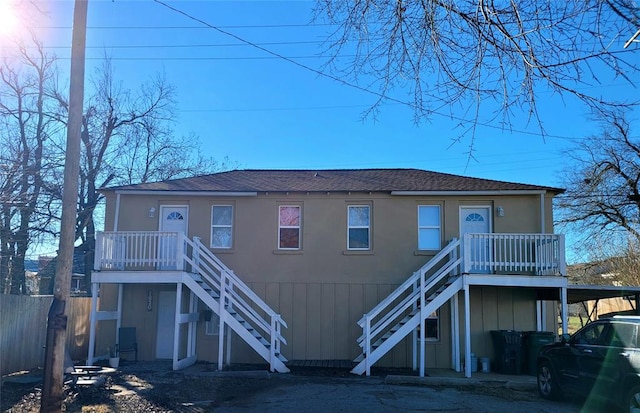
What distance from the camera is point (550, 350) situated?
34.2 feet

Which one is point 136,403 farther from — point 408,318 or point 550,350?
point 550,350

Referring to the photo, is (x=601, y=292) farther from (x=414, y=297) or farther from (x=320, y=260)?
(x=320, y=260)

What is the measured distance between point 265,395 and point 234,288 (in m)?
5.53

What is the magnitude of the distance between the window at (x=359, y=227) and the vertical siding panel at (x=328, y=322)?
1417 millimetres

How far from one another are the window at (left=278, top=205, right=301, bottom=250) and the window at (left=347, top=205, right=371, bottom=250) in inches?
60.5

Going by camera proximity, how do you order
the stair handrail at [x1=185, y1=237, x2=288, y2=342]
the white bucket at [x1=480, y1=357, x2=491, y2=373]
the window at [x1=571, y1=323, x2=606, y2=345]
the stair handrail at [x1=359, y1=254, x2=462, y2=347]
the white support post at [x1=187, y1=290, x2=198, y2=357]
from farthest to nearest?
the white support post at [x1=187, y1=290, x2=198, y2=357] → the white bucket at [x1=480, y1=357, x2=491, y2=373] → the stair handrail at [x1=185, y1=237, x2=288, y2=342] → the stair handrail at [x1=359, y1=254, x2=462, y2=347] → the window at [x1=571, y1=323, x2=606, y2=345]

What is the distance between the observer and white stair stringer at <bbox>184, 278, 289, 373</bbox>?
42.6ft

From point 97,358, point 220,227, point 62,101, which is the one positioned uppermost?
point 62,101

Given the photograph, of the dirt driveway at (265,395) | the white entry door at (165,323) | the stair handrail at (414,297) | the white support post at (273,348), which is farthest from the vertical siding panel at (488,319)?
the white entry door at (165,323)

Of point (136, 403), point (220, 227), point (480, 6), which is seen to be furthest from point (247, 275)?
point (480, 6)

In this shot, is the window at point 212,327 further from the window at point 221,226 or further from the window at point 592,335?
the window at point 592,335

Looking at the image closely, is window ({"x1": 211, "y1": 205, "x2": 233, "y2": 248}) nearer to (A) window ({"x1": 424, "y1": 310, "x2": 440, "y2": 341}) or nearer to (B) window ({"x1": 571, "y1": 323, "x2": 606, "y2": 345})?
(A) window ({"x1": 424, "y1": 310, "x2": 440, "y2": 341})

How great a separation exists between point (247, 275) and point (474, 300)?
6582 mm

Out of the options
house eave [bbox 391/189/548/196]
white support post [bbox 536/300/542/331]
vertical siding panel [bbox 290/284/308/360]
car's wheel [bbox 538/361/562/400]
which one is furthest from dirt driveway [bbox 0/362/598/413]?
house eave [bbox 391/189/548/196]
